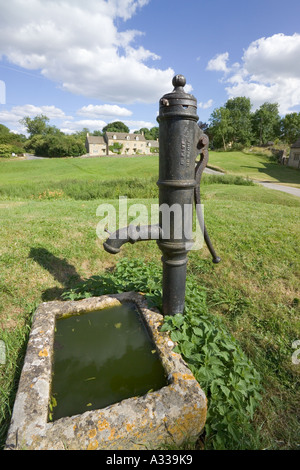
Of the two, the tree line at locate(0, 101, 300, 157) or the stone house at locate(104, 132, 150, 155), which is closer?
the tree line at locate(0, 101, 300, 157)

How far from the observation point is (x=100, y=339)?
1.94m

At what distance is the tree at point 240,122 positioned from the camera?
53969 mm

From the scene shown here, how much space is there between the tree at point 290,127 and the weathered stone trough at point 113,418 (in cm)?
5808

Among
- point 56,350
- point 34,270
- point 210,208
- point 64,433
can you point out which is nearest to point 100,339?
point 56,350

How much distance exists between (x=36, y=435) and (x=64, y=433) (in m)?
0.14

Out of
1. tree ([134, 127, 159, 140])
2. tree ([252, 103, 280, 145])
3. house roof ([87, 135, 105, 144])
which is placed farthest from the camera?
tree ([134, 127, 159, 140])

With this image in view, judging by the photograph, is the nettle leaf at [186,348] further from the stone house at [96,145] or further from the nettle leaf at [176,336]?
the stone house at [96,145]

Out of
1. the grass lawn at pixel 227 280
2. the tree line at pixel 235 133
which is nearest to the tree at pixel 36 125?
the tree line at pixel 235 133

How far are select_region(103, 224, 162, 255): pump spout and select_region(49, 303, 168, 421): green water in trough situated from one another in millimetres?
732

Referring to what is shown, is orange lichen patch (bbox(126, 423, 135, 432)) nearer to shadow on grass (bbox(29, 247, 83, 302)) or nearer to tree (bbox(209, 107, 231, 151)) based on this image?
shadow on grass (bbox(29, 247, 83, 302))

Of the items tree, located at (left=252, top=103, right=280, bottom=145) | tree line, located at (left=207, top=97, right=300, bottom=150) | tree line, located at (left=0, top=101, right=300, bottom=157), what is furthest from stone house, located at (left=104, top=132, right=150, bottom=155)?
tree, located at (left=252, top=103, right=280, bottom=145)

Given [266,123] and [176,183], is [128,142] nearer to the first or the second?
[266,123]

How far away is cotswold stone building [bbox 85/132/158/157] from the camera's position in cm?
5953

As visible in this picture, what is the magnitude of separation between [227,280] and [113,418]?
2.38 m
